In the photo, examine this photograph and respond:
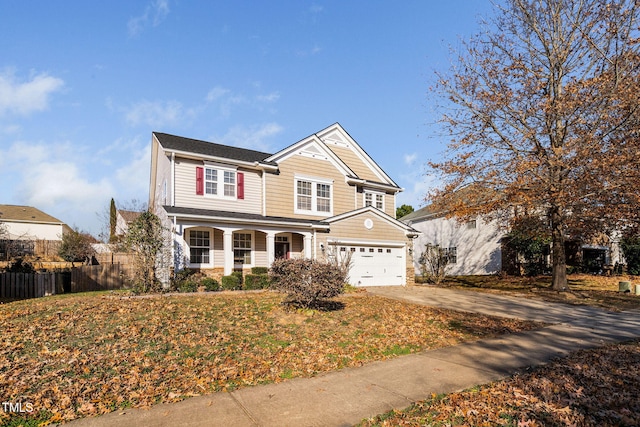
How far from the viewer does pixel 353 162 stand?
2291 cm

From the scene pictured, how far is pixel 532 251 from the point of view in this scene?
2519 cm

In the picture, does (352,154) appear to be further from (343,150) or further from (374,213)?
(374,213)

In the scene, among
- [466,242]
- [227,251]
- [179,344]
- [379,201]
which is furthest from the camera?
[466,242]

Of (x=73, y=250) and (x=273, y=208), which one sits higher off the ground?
(x=273, y=208)

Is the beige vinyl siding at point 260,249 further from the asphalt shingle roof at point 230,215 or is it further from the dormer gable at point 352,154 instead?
the dormer gable at point 352,154

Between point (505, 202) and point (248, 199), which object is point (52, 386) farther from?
point (505, 202)

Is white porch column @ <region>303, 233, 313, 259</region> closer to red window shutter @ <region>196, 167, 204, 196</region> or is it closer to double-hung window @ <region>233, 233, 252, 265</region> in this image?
double-hung window @ <region>233, 233, 252, 265</region>

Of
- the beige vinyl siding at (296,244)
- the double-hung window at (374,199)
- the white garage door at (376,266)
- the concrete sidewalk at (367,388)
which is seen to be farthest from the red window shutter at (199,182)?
the concrete sidewalk at (367,388)

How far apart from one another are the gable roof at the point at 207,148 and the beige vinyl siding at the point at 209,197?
59cm

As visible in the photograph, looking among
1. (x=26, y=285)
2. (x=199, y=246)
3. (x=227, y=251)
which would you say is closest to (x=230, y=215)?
(x=227, y=251)

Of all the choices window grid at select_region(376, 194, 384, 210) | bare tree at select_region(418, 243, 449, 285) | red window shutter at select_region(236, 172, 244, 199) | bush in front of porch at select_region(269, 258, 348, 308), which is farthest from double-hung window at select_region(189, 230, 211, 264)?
bare tree at select_region(418, 243, 449, 285)

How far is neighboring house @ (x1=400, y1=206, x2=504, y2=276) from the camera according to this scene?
1074 inches

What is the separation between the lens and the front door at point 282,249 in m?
19.5

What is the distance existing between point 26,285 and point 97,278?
2917mm
